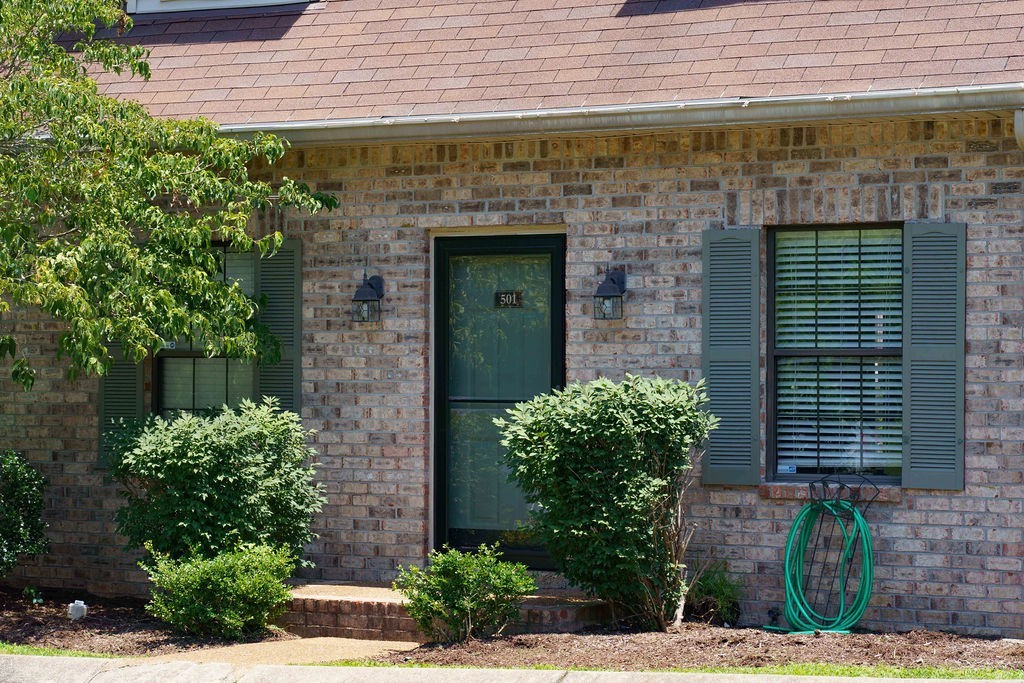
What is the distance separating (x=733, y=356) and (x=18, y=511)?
16.1 ft

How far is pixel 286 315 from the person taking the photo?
939 centimetres

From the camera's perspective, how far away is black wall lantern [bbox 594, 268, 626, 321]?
8.57m

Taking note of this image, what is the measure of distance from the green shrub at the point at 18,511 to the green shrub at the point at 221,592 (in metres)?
1.52

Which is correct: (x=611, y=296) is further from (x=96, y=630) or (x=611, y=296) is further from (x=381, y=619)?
(x=96, y=630)

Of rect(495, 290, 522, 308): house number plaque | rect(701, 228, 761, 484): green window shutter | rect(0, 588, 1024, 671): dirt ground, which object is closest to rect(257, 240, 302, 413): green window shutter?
rect(495, 290, 522, 308): house number plaque

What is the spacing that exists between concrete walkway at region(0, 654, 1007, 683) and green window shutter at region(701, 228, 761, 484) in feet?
7.31

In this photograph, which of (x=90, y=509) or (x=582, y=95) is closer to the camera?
(x=582, y=95)

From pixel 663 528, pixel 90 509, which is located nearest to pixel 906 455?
pixel 663 528

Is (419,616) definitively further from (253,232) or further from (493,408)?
(253,232)

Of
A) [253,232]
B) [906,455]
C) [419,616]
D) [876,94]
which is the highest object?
[876,94]

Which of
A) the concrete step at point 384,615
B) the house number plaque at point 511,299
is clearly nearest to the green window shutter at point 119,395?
the concrete step at point 384,615

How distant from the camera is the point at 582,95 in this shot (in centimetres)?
870

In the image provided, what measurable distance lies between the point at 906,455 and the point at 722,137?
2.26 meters

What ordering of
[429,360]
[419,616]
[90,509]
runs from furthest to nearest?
[90,509] → [429,360] → [419,616]
